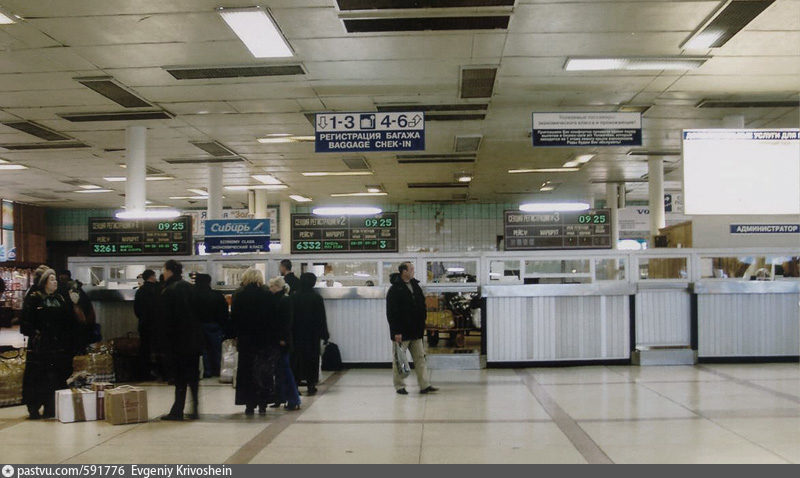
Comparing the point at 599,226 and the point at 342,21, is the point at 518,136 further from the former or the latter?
the point at 342,21

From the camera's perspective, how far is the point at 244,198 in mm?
24719

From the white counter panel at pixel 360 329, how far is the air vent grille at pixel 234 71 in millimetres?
3463

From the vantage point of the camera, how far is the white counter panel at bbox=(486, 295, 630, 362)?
1082 cm

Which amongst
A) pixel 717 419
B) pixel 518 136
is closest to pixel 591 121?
pixel 518 136

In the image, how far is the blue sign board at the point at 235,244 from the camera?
15375mm

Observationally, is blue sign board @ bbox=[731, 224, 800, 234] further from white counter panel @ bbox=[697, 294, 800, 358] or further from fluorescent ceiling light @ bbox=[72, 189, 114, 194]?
fluorescent ceiling light @ bbox=[72, 189, 114, 194]

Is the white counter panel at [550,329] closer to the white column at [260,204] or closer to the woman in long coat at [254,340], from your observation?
the woman in long coat at [254,340]

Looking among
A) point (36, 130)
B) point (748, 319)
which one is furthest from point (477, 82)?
point (36, 130)

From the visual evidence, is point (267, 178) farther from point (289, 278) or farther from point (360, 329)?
point (289, 278)

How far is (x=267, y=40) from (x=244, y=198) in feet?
54.6

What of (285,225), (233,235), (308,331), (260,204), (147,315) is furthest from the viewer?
(285,225)

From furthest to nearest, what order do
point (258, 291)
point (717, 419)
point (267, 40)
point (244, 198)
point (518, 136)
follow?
point (244, 198) < point (518, 136) < point (267, 40) < point (258, 291) < point (717, 419)

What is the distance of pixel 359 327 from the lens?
36.0 ft

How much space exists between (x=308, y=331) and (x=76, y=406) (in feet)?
9.04
